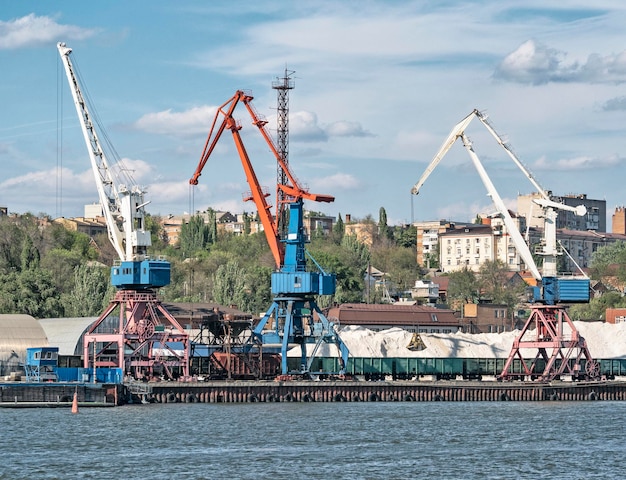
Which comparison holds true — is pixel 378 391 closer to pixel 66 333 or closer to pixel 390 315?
pixel 66 333

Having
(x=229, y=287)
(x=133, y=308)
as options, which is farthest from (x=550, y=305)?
(x=229, y=287)

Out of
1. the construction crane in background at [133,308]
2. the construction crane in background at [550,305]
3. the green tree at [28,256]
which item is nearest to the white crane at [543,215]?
the construction crane in background at [550,305]

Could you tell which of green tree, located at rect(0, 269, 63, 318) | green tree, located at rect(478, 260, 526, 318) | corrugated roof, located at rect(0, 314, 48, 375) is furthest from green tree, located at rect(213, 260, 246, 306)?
corrugated roof, located at rect(0, 314, 48, 375)

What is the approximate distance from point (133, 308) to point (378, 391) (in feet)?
60.1

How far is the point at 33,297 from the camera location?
129 m

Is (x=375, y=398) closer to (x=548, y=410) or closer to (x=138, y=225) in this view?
(x=548, y=410)

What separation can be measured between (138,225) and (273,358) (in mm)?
14424

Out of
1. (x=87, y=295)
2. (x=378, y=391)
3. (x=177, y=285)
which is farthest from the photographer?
(x=177, y=285)

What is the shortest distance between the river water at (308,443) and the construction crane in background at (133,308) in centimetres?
881

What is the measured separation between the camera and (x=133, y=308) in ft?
329

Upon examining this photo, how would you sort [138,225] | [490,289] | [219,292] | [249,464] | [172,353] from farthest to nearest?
[490,289], [219,292], [138,225], [172,353], [249,464]

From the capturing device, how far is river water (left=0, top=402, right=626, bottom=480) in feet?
188

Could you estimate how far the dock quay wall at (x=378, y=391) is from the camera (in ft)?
309

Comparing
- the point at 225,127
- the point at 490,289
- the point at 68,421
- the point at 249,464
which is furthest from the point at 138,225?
the point at 490,289
